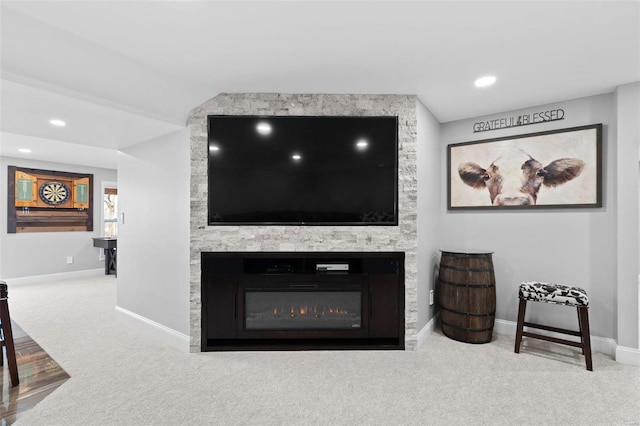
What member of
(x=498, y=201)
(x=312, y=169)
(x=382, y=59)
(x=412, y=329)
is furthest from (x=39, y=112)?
(x=498, y=201)

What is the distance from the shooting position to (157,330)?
3.08 m

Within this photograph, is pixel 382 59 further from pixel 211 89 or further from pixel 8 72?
pixel 8 72

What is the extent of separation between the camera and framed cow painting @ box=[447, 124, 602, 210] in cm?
277

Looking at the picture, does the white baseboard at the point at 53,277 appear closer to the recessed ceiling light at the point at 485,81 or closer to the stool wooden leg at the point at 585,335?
the recessed ceiling light at the point at 485,81

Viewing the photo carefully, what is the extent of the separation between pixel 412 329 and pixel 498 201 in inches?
61.6

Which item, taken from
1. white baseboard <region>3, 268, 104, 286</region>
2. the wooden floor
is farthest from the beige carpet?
white baseboard <region>3, 268, 104, 286</region>

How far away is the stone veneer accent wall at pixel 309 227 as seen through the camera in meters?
2.71

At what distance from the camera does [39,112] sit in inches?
96.9

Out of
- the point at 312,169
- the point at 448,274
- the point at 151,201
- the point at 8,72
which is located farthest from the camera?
the point at 151,201

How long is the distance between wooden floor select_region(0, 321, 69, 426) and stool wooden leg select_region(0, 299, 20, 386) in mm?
76

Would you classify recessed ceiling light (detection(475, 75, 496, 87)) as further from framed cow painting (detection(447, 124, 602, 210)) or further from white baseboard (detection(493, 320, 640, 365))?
white baseboard (detection(493, 320, 640, 365))

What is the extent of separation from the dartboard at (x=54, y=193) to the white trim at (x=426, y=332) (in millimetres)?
6423

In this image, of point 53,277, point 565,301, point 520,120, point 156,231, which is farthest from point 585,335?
point 53,277

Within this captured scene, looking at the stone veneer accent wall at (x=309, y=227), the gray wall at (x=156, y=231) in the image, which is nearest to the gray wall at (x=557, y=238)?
the stone veneer accent wall at (x=309, y=227)
